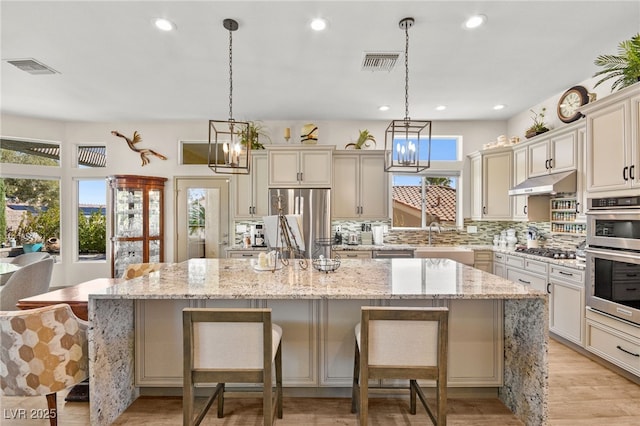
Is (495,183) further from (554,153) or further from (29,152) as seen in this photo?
(29,152)

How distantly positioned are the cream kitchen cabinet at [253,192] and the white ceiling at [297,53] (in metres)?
0.88

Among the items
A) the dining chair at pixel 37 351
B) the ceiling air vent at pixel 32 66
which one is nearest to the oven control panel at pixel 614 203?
the dining chair at pixel 37 351

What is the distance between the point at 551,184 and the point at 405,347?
3041mm

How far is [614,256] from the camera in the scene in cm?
263

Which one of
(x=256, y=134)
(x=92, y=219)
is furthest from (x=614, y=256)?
(x=92, y=219)

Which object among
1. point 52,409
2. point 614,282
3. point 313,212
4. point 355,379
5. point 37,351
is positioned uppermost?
point 313,212

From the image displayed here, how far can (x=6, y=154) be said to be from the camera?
4.96 m

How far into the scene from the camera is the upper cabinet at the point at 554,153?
350cm

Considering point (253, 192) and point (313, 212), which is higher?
point (253, 192)

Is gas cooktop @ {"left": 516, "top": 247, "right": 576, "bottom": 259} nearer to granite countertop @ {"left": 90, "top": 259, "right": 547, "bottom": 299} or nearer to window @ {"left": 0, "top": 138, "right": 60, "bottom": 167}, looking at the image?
granite countertop @ {"left": 90, "top": 259, "right": 547, "bottom": 299}

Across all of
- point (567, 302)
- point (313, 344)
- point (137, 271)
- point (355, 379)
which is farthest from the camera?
point (567, 302)

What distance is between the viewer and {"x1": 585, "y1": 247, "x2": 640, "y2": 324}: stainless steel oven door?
2484 millimetres

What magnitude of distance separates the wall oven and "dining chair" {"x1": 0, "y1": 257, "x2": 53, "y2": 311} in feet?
19.0

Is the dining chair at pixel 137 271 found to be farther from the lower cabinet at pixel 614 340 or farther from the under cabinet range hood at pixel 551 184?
the under cabinet range hood at pixel 551 184
